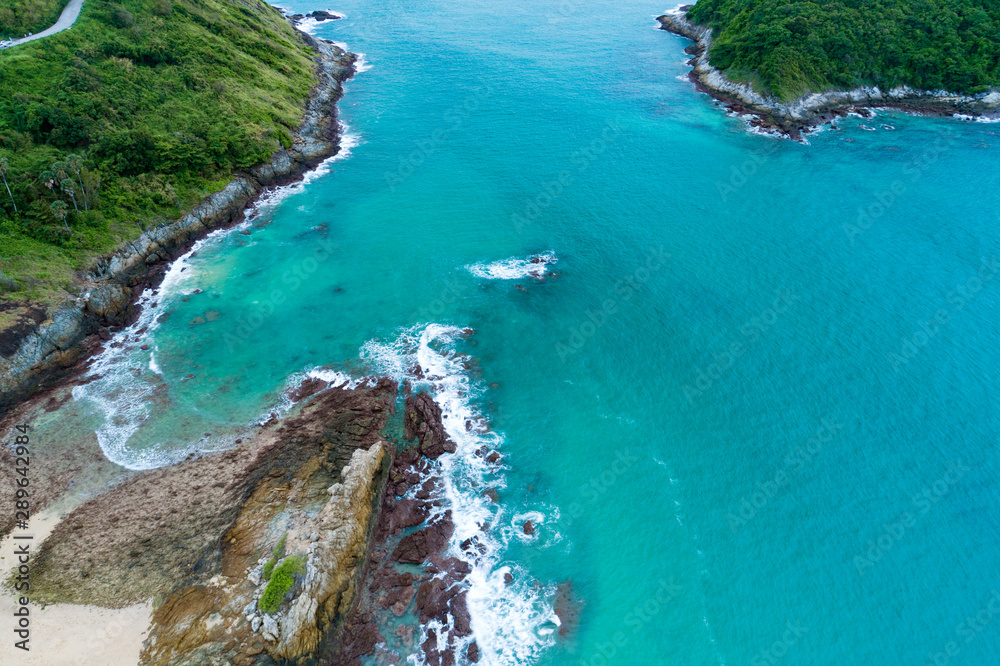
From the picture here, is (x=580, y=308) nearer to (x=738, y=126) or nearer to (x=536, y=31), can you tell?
(x=738, y=126)

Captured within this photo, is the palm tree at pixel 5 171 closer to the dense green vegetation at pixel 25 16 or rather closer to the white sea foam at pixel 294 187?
the white sea foam at pixel 294 187

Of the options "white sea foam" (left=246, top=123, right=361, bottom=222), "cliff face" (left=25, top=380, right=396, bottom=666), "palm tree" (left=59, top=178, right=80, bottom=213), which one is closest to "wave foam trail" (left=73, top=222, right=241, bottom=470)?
"cliff face" (left=25, top=380, right=396, bottom=666)

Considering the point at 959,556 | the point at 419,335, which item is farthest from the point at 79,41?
the point at 959,556

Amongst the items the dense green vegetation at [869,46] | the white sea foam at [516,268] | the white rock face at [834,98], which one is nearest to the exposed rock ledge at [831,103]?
the white rock face at [834,98]

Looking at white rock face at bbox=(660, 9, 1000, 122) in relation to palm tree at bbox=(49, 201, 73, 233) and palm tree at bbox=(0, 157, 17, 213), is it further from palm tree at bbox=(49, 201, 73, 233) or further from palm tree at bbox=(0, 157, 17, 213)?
palm tree at bbox=(0, 157, 17, 213)

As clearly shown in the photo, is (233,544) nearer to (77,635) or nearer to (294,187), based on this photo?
(77,635)
